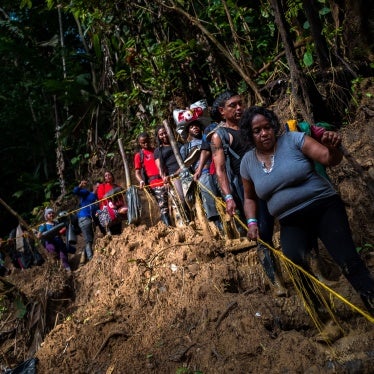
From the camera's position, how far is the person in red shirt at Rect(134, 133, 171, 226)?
6.16 meters

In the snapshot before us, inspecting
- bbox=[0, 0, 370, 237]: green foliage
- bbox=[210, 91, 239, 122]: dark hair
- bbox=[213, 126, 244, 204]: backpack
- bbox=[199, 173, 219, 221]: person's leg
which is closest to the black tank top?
bbox=[213, 126, 244, 204]: backpack

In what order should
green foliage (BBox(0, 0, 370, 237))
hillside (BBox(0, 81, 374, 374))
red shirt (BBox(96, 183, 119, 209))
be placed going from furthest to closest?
green foliage (BBox(0, 0, 370, 237)), red shirt (BBox(96, 183, 119, 209)), hillside (BBox(0, 81, 374, 374))

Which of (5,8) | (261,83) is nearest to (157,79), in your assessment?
(261,83)

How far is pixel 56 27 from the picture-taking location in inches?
552

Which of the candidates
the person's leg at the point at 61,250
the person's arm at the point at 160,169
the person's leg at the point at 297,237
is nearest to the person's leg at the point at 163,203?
the person's arm at the point at 160,169

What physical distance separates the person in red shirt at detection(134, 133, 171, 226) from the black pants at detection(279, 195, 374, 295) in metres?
3.34

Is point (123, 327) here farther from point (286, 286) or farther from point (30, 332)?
point (30, 332)

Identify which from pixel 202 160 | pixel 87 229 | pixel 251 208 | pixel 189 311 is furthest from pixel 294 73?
pixel 87 229

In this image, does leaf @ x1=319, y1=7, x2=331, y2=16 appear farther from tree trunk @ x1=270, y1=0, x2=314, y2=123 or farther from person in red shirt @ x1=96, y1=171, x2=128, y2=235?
person in red shirt @ x1=96, y1=171, x2=128, y2=235

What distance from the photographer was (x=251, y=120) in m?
3.01

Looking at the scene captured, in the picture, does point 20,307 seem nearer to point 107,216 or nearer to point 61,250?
point 61,250

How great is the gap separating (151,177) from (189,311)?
3064mm

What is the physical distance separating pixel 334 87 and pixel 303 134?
3709 millimetres

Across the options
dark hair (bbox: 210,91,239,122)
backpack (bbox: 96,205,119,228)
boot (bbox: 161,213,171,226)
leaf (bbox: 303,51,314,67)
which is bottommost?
boot (bbox: 161,213,171,226)
